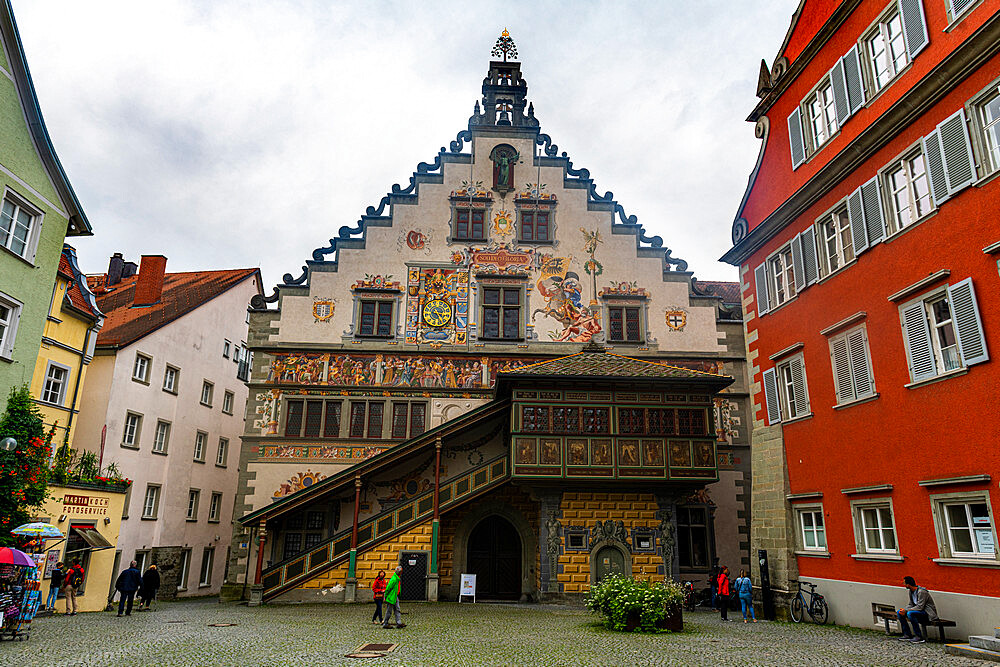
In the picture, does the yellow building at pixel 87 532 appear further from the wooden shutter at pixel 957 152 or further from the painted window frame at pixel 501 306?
the wooden shutter at pixel 957 152

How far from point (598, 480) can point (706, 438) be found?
339 centimetres

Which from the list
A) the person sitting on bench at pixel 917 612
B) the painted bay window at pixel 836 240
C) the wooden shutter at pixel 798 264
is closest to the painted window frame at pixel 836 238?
the painted bay window at pixel 836 240

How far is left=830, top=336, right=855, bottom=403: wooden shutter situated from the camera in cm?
1523

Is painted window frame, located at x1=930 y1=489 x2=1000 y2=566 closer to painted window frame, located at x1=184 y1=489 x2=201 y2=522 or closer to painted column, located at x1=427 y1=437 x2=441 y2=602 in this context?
painted column, located at x1=427 y1=437 x2=441 y2=602

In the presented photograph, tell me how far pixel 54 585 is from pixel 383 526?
27.1 feet

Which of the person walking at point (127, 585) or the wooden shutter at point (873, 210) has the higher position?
the wooden shutter at point (873, 210)

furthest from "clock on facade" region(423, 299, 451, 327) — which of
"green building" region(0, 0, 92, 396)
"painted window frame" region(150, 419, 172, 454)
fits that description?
"painted window frame" region(150, 419, 172, 454)

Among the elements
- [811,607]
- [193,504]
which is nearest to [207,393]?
[193,504]

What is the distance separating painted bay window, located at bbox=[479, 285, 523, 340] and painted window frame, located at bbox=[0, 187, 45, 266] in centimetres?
1310

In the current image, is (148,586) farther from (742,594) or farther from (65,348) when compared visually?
(742,594)

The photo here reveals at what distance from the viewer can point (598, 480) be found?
20375 millimetres

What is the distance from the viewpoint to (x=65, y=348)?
21.3m

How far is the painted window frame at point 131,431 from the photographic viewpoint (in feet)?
83.3

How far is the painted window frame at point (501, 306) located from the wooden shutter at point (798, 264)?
9.92 meters
